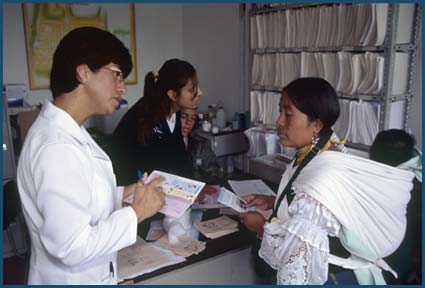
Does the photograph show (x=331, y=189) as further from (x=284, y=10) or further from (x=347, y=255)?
(x=284, y=10)

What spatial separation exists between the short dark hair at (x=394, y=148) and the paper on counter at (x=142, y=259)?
0.86 meters

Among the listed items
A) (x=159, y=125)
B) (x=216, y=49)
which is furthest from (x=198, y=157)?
(x=216, y=49)

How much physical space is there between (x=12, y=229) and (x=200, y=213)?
1967mm

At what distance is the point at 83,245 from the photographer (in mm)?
864

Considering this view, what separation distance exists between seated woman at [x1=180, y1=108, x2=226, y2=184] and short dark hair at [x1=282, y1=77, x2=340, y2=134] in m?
0.84

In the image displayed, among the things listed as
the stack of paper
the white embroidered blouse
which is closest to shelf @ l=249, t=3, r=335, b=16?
the stack of paper

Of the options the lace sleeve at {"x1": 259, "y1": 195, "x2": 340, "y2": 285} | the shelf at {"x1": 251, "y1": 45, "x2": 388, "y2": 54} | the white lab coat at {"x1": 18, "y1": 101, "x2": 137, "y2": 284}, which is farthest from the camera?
the shelf at {"x1": 251, "y1": 45, "x2": 388, "y2": 54}

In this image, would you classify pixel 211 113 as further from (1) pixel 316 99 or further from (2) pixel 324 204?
(2) pixel 324 204

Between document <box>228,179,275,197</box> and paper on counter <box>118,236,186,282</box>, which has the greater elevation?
document <box>228,179,275,197</box>

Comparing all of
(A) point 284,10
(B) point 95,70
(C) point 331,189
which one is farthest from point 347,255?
(A) point 284,10

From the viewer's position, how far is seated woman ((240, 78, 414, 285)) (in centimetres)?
107

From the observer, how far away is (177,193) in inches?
51.9

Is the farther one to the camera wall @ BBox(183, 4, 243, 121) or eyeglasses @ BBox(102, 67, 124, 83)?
wall @ BBox(183, 4, 243, 121)

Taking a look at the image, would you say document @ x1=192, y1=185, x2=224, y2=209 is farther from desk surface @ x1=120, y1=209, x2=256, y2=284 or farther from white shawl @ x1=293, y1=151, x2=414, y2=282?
white shawl @ x1=293, y1=151, x2=414, y2=282
